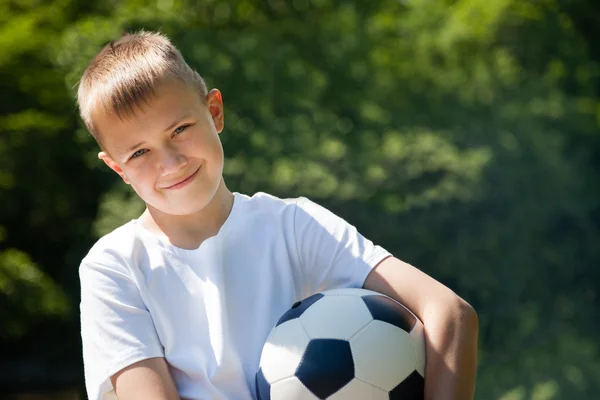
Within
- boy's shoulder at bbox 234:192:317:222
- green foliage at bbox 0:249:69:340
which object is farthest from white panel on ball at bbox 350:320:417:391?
green foliage at bbox 0:249:69:340

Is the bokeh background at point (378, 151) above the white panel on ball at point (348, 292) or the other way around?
the other way around

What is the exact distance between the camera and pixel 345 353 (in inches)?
55.3

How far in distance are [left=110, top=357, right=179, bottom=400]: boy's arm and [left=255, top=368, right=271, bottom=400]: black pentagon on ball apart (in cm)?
13

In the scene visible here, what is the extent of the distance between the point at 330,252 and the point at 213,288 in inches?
8.3

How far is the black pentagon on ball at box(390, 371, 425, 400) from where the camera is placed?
138cm

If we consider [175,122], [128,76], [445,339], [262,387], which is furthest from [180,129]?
[445,339]

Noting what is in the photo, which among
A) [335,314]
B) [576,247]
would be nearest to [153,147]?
[335,314]

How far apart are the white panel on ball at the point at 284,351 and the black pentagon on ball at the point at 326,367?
0.01 m

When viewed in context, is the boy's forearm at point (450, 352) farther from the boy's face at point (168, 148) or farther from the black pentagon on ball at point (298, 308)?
the boy's face at point (168, 148)

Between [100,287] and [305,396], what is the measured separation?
38cm

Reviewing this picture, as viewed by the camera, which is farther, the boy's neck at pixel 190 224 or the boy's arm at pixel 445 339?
the boy's neck at pixel 190 224

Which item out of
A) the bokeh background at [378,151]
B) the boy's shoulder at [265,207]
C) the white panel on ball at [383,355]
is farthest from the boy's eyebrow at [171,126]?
the bokeh background at [378,151]

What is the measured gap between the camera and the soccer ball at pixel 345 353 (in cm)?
138

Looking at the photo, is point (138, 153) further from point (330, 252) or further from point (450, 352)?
point (450, 352)
